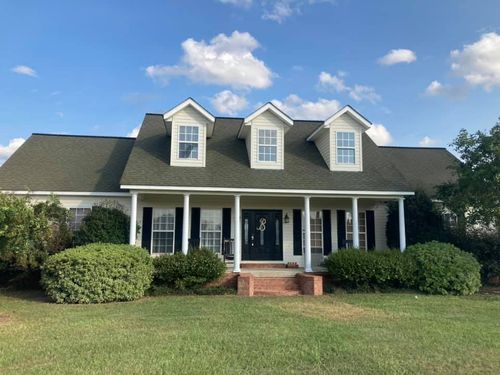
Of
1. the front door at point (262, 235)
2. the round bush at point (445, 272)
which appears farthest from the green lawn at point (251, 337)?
the front door at point (262, 235)

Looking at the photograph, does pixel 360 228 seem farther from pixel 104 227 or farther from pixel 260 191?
pixel 104 227

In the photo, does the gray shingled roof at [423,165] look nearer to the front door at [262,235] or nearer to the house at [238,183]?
the house at [238,183]

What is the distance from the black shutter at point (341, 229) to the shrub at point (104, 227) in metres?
8.68

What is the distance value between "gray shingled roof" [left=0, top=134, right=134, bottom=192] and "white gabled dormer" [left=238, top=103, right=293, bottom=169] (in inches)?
222

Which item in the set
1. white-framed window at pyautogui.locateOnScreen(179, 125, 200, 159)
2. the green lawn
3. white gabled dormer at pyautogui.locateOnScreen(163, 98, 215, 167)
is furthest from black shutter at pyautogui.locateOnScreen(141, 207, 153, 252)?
the green lawn

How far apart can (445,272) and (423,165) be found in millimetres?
7989

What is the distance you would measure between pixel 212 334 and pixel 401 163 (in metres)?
15.1

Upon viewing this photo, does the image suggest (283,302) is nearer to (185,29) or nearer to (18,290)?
(18,290)

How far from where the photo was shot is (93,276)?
11.0m

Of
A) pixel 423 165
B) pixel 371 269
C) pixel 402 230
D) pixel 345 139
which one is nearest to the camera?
pixel 371 269

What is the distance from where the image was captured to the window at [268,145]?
15797 millimetres

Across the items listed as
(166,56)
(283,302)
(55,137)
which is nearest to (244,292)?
(283,302)

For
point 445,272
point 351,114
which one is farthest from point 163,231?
point 445,272

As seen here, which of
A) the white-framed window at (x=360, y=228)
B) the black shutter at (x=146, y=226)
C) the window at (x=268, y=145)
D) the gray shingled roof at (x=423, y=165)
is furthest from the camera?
the gray shingled roof at (x=423, y=165)
